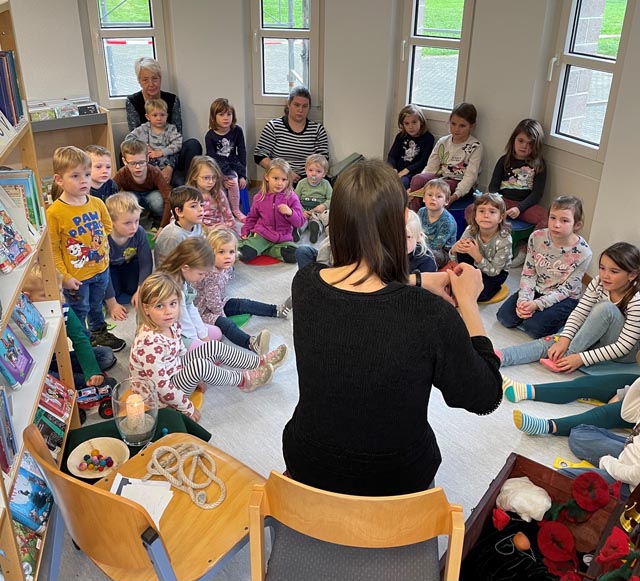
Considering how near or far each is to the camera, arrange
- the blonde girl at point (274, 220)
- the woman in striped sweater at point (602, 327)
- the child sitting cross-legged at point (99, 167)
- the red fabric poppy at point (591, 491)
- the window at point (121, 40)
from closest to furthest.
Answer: the red fabric poppy at point (591, 491) → the woman in striped sweater at point (602, 327) → the child sitting cross-legged at point (99, 167) → the blonde girl at point (274, 220) → the window at point (121, 40)

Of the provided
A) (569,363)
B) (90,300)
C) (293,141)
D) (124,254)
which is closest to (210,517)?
(90,300)

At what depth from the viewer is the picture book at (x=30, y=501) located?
200 centimetres

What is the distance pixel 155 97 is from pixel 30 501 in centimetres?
379

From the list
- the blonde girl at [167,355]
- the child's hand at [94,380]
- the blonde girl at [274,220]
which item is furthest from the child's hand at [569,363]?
the child's hand at [94,380]

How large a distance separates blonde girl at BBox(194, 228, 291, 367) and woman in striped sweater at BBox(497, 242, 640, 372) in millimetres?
1214

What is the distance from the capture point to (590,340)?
321 cm

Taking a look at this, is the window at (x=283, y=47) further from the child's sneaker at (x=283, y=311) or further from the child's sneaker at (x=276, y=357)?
the child's sneaker at (x=276, y=357)

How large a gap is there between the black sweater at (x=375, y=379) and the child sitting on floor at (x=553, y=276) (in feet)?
6.83

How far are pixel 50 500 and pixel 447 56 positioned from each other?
4.16 metres

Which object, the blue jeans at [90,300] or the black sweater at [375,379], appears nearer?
the black sweater at [375,379]

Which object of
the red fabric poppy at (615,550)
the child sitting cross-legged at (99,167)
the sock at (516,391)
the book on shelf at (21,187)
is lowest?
the sock at (516,391)

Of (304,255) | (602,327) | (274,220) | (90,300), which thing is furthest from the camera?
(274,220)

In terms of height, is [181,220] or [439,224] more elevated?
[181,220]

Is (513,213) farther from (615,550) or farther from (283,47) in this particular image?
(615,550)
